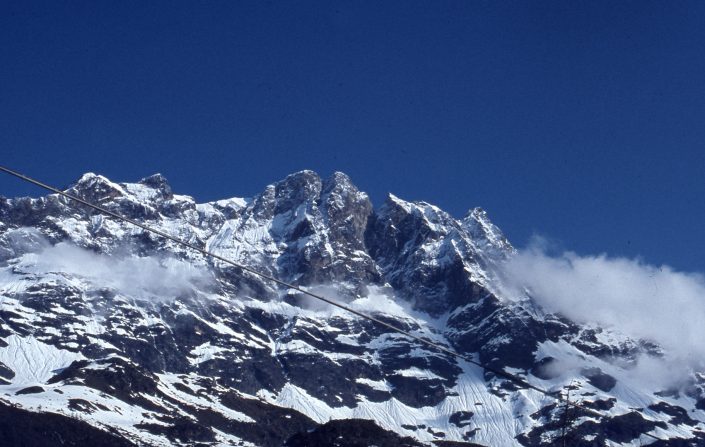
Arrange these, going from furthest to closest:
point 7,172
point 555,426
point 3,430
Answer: point 3,430
point 555,426
point 7,172

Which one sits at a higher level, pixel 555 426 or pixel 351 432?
pixel 351 432

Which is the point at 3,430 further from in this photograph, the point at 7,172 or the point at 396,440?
the point at 7,172

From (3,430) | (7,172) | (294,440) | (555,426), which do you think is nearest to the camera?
(7,172)

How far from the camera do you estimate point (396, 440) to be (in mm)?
193875

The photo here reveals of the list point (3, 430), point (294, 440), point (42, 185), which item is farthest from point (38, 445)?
point (42, 185)

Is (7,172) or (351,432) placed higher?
(351,432)

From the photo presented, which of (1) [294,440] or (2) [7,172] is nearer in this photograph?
(2) [7,172]

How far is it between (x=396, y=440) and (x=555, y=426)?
485 ft

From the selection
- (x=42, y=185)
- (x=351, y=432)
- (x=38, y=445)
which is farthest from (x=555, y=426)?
(x=38, y=445)

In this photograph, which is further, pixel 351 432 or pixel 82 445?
pixel 82 445

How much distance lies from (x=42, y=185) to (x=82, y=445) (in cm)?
18629

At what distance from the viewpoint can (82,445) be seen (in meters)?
200

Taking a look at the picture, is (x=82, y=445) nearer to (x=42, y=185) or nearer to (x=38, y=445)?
(x=38, y=445)

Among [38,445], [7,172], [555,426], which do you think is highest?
[38,445]
